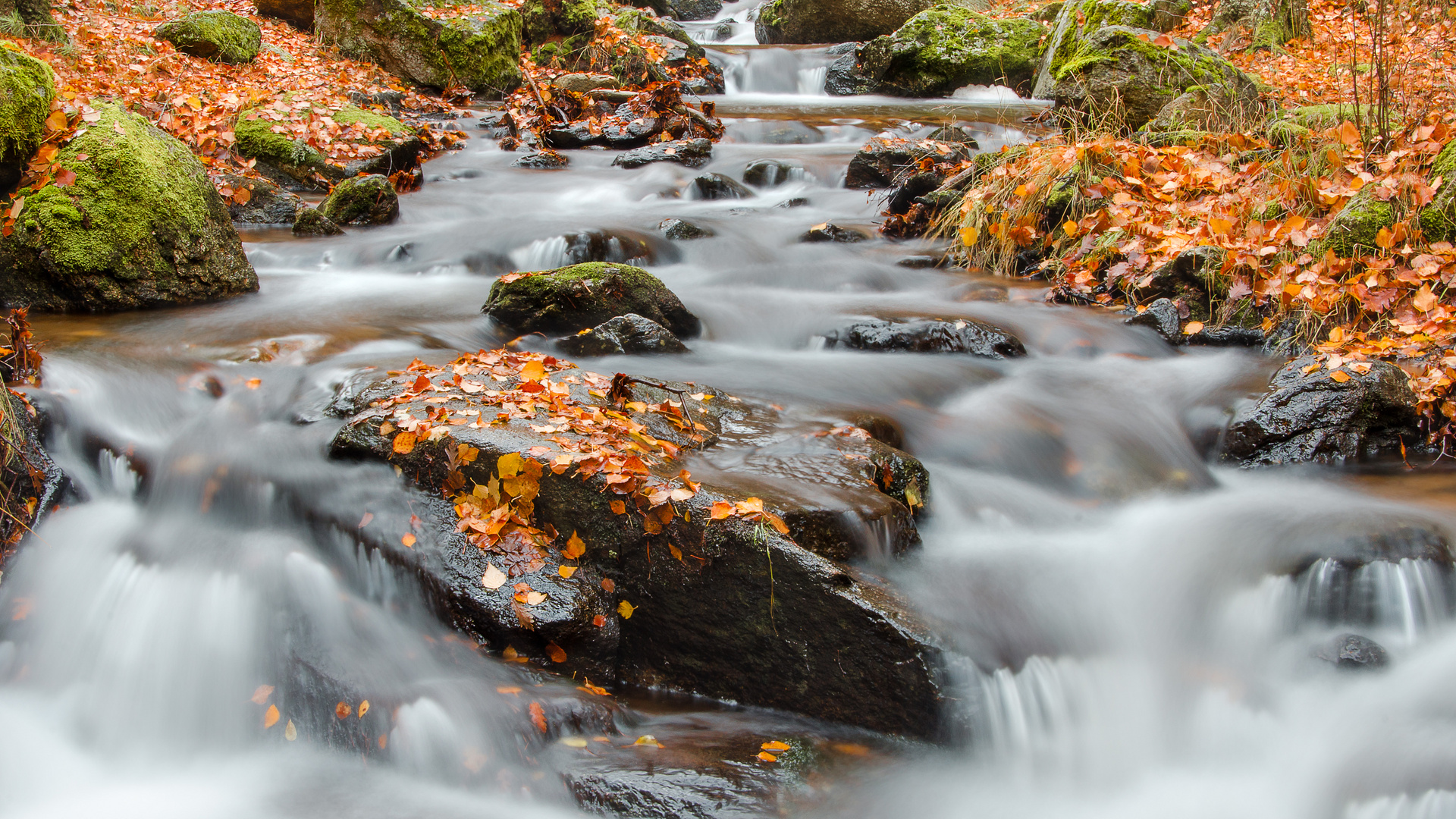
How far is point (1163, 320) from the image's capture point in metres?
6.00

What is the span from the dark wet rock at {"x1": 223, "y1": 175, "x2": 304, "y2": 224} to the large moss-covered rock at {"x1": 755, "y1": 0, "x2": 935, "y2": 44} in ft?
42.4

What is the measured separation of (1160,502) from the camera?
444cm

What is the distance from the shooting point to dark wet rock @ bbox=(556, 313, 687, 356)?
548cm

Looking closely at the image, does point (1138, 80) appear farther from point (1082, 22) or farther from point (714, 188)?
point (714, 188)

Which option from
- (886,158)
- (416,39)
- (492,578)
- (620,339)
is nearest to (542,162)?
(416,39)

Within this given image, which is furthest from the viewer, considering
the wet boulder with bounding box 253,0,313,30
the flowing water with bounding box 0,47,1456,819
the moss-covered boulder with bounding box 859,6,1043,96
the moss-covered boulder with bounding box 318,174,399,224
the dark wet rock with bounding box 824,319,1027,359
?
the moss-covered boulder with bounding box 859,6,1043,96

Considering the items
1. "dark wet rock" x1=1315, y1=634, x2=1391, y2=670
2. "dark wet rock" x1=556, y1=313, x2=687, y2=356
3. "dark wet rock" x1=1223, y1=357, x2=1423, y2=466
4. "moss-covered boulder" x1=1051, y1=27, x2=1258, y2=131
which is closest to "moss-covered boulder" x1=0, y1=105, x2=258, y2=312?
"dark wet rock" x1=556, y1=313, x2=687, y2=356

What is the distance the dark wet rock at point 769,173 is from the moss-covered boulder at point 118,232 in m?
5.62

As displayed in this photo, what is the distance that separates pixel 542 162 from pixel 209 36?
15.5ft

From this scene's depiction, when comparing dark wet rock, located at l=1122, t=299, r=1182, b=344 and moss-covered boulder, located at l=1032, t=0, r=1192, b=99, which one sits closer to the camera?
dark wet rock, located at l=1122, t=299, r=1182, b=344

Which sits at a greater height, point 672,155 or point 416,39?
point 416,39

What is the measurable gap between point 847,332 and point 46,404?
452 cm

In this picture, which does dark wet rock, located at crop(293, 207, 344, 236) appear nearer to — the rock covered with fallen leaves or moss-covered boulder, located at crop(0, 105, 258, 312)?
moss-covered boulder, located at crop(0, 105, 258, 312)

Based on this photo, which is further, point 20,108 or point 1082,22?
point 1082,22
